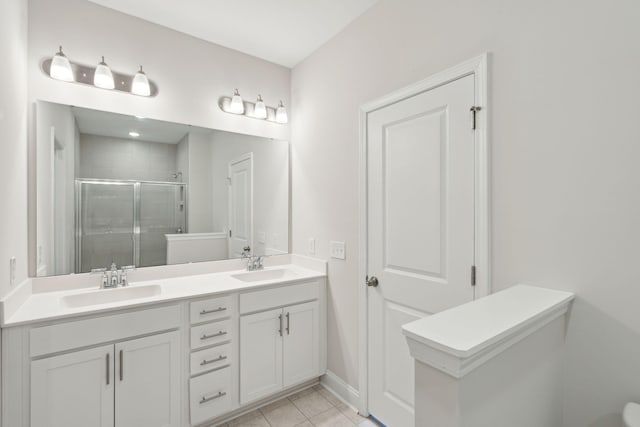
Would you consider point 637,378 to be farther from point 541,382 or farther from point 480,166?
point 480,166

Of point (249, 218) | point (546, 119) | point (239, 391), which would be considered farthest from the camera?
point (249, 218)

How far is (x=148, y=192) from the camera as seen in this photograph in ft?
6.97

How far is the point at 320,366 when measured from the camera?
230cm

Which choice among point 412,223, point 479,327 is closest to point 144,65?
point 412,223

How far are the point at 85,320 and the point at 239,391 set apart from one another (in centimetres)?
100

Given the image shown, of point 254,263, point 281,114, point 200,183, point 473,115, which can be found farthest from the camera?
point 281,114

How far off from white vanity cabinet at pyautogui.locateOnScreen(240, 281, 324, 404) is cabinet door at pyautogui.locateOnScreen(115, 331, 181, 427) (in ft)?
1.33

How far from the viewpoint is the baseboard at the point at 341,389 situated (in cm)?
205

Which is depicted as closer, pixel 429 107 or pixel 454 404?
pixel 454 404

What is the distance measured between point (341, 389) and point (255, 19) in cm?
275

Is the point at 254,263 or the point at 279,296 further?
the point at 254,263

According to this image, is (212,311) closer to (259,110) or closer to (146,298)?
(146,298)

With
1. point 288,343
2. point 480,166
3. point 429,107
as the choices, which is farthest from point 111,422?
point 429,107

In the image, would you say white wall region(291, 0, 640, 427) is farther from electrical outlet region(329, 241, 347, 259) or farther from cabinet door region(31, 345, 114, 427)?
cabinet door region(31, 345, 114, 427)
